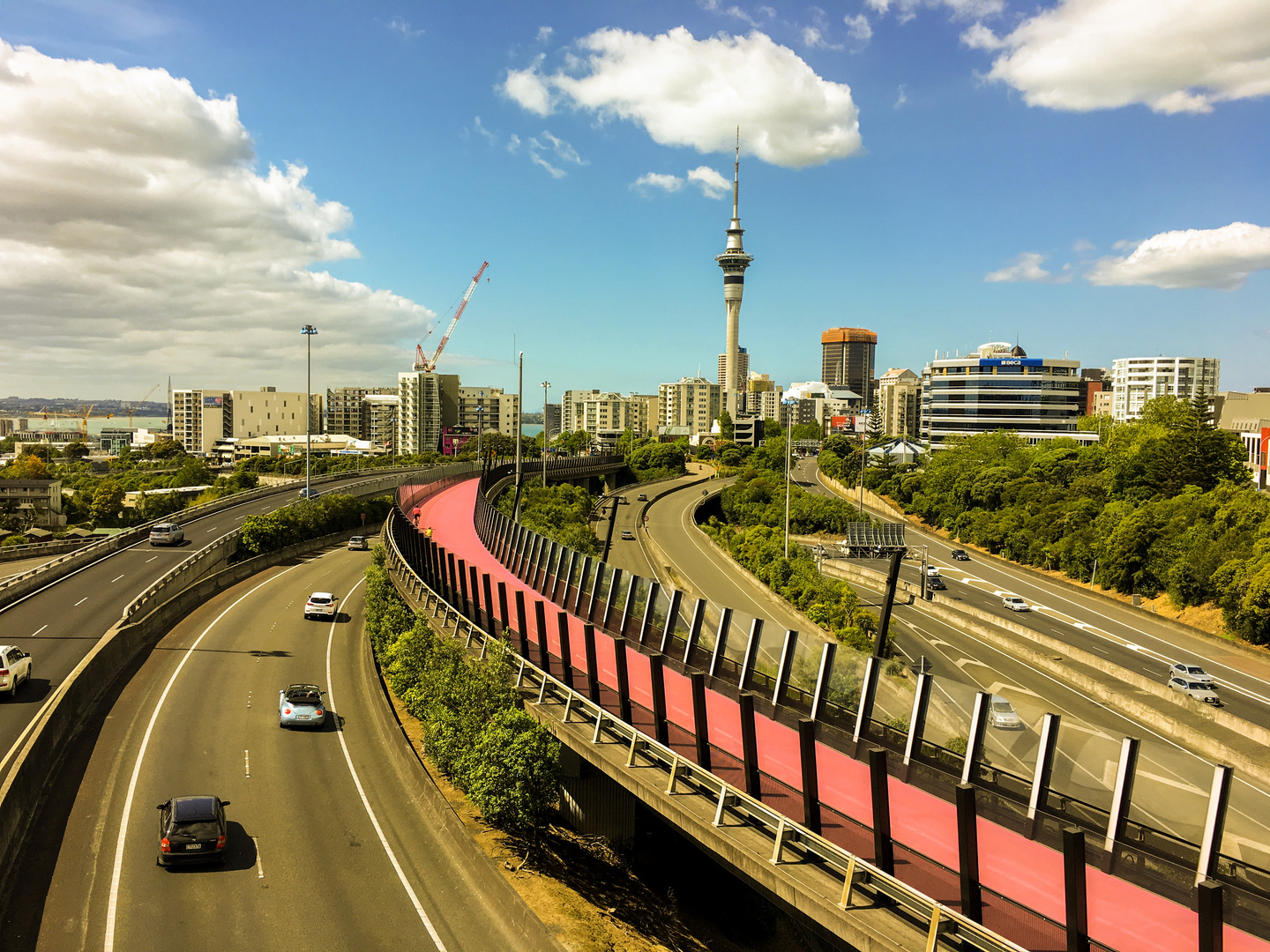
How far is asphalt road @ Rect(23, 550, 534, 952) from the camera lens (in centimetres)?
1566

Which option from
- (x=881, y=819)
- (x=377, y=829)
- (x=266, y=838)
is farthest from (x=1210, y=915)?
(x=266, y=838)

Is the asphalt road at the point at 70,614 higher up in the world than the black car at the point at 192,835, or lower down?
lower down

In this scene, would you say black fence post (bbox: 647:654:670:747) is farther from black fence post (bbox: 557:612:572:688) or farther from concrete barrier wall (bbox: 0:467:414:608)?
concrete barrier wall (bbox: 0:467:414:608)

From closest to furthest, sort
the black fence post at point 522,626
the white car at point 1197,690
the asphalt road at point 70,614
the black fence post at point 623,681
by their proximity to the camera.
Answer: the black fence post at point 623,681
the black fence post at point 522,626
the asphalt road at point 70,614
the white car at point 1197,690

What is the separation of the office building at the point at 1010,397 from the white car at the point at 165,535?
143000 mm

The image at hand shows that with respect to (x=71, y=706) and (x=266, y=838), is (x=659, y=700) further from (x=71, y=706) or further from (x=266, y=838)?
(x=71, y=706)

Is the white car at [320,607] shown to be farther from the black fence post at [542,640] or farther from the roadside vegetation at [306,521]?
the black fence post at [542,640]

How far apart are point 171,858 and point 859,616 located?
44552 millimetres

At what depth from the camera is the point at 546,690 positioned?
2133cm

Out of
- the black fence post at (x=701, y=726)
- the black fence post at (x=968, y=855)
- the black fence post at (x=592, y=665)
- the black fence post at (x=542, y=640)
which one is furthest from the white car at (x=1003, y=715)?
the black fence post at (x=542, y=640)

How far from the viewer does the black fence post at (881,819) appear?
11.2m

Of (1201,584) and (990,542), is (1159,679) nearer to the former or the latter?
(1201,584)

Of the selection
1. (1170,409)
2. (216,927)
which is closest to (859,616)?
(216,927)

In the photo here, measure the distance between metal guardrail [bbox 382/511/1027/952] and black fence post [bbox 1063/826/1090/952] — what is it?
658 millimetres
